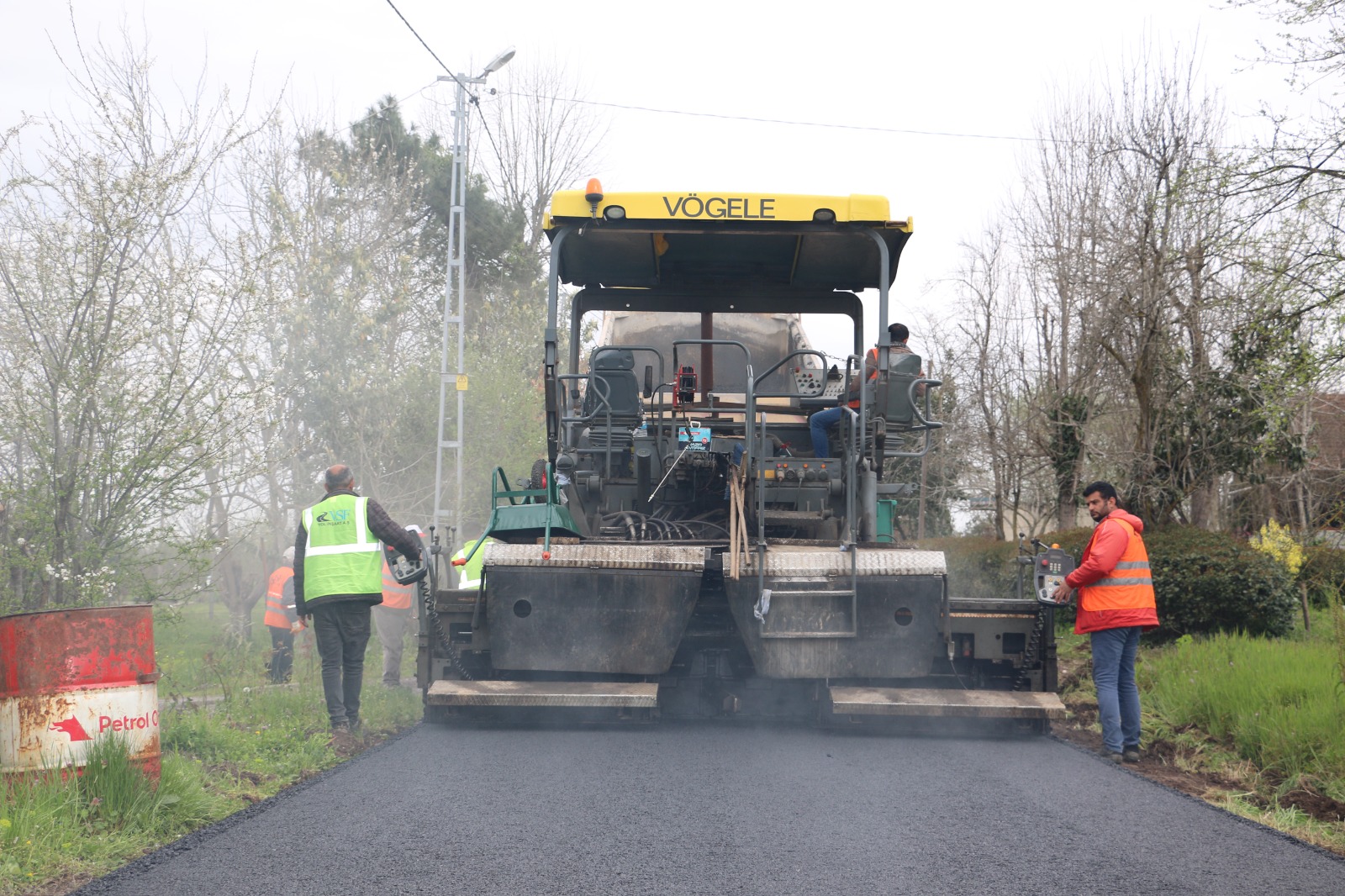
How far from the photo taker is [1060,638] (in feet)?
38.8

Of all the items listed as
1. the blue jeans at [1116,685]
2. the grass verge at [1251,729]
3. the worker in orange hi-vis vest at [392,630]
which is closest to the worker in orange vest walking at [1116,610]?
the blue jeans at [1116,685]

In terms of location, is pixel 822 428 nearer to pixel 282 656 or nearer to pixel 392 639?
pixel 392 639

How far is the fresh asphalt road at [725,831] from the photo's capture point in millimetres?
3934

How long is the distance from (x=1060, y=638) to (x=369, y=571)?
7436 mm

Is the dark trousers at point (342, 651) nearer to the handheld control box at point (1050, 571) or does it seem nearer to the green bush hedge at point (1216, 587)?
the handheld control box at point (1050, 571)

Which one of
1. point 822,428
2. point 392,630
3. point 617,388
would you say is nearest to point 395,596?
point 392,630

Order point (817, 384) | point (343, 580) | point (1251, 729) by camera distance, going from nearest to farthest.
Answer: point (1251, 729) → point (343, 580) → point (817, 384)

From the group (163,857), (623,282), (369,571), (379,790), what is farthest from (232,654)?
(163,857)

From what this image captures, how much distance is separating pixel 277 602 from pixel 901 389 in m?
5.74

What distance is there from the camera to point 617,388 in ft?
23.4

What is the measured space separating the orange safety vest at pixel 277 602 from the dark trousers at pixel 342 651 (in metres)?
2.90

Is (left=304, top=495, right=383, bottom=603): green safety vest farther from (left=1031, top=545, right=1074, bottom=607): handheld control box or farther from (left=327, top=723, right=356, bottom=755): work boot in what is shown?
(left=1031, top=545, right=1074, bottom=607): handheld control box

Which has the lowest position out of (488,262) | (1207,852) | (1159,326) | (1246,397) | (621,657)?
(1207,852)

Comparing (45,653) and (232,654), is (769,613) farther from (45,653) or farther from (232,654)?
(232,654)
